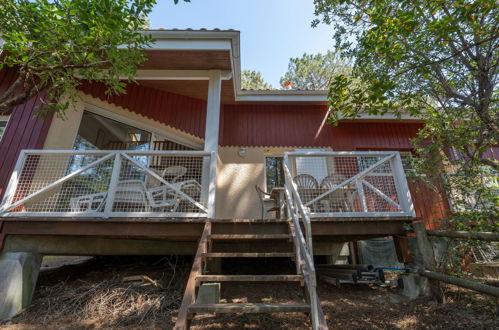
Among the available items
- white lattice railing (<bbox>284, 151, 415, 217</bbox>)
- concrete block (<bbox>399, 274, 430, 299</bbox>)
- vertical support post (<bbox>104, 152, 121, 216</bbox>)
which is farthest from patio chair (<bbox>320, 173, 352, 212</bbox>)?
vertical support post (<bbox>104, 152, 121, 216</bbox>)

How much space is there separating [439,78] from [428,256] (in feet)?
10.8

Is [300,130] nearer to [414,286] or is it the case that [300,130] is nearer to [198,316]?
[414,286]

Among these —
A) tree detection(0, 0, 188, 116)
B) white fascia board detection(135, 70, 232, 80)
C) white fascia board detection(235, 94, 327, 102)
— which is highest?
white fascia board detection(235, 94, 327, 102)

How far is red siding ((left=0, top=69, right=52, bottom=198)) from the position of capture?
13.3ft

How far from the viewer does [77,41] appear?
2883 millimetres

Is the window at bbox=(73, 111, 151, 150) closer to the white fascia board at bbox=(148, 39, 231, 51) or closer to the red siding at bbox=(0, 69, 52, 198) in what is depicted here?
the red siding at bbox=(0, 69, 52, 198)

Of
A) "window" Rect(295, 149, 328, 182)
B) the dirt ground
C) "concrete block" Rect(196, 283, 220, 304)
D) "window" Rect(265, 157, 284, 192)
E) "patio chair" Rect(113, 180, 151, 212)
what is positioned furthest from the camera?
"window" Rect(265, 157, 284, 192)

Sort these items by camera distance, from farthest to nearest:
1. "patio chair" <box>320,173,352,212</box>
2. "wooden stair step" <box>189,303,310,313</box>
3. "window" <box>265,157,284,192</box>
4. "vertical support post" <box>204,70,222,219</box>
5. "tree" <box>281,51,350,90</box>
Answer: "tree" <box>281,51,350,90</box> < "window" <box>265,157,284,192</box> < "patio chair" <box>320,173,352,212</box> < "vertical support post" <box>204,70,222,219</box> < "wooden stair step" <box>189,303,310,313</box>

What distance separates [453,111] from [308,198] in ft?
10.5

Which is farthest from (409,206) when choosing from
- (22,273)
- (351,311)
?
(22,273)

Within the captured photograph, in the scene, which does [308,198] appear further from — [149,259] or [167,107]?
[167,107]

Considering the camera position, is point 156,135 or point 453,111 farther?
point 156,135

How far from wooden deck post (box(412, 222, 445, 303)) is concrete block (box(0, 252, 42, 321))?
5.45 meters

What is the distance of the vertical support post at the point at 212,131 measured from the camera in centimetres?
343
